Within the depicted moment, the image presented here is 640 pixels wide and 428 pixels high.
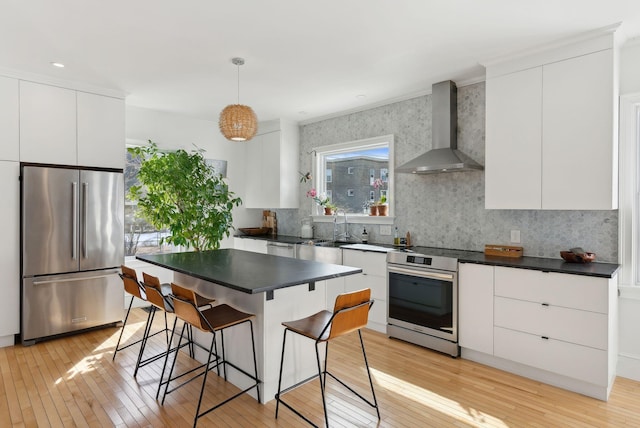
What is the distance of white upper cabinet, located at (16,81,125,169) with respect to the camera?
374cm

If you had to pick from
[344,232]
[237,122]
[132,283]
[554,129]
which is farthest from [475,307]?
[132,283]

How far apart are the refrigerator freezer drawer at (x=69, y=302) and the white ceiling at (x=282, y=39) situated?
2123 millimetres

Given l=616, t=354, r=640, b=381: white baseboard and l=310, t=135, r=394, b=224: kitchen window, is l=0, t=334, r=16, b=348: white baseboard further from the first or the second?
l=616, t=354, r=640, b=381: white baseboard

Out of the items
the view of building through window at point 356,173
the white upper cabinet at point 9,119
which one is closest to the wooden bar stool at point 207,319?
the white upper cabinet at point 9,119

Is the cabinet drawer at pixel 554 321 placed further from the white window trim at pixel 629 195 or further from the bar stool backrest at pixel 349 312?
the bar stool backrest at pixel 349 312

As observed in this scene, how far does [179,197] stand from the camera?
4.63 meters

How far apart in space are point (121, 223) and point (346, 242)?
2.75 metres

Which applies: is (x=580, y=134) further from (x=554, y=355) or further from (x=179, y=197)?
(x=179, y=197)

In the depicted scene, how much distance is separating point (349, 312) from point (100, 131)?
363 centimetres

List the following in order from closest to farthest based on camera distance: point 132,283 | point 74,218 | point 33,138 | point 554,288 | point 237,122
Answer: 1. point 554,288
2. point 237,122
3. point 132,283
4. point 33,138
5. point 74,218

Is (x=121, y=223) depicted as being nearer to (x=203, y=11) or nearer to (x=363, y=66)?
(x=203, y=11)

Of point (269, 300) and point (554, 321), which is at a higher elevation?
point (269, 300)

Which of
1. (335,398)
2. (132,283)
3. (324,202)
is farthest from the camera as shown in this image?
(324,202)

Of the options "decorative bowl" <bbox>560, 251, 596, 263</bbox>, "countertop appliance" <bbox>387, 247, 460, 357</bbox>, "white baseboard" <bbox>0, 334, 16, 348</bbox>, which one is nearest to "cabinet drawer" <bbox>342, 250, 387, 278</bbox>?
"countertop appliance" <bbox>387, 247, 460, 357</bbox>
